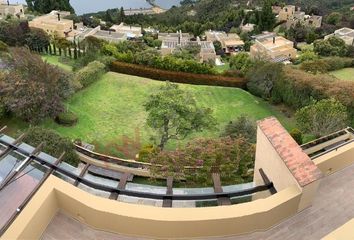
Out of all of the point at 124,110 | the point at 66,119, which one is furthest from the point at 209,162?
the point at 124,110

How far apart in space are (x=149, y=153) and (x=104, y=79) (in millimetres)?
13155

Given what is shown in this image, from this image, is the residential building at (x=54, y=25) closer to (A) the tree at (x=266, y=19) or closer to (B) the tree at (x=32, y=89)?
(B) the tree at (x=32, y=89)

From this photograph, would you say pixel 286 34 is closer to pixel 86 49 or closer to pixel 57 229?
pixel 86 49

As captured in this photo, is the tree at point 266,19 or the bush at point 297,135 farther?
the tree at point 266,19

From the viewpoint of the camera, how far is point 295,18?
72.1 m

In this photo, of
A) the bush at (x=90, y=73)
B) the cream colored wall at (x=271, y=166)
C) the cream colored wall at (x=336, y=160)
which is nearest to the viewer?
the cream colored wall at (x=271, y=166)

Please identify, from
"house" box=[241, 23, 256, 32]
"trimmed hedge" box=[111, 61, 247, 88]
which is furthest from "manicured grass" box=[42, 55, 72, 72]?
"house" box=[241, 23, 256, 32]

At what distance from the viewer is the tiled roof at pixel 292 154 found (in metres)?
8.59

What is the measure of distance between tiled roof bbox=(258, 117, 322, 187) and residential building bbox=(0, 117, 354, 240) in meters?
0.02

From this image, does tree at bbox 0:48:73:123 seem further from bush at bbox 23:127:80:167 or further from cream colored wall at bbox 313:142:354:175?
cream colored wall at bbox 313:142:354:175

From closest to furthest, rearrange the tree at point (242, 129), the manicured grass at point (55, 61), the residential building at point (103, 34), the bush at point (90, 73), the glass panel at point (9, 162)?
the glass panel at point (9, 162), the tree at point (242, 129), the bush at point (90, 73), the manicured grass at point (55, 61), the residential building at point (103, 34)

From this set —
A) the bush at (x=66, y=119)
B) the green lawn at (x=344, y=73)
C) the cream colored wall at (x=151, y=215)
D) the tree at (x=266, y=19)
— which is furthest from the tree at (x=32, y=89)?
the tree at (x=266, y=19)

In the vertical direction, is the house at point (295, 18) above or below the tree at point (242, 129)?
above

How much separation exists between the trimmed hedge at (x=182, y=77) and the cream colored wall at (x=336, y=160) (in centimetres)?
2105
